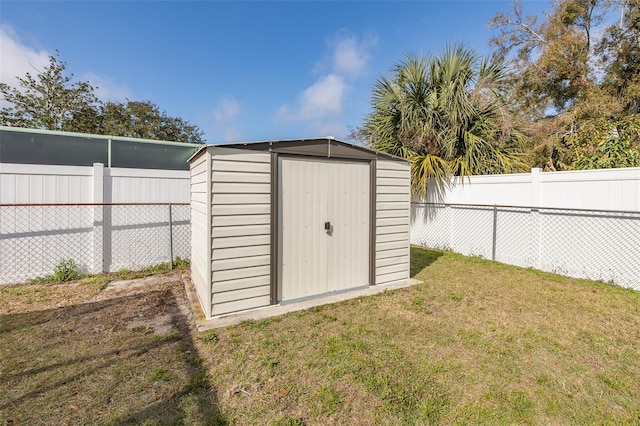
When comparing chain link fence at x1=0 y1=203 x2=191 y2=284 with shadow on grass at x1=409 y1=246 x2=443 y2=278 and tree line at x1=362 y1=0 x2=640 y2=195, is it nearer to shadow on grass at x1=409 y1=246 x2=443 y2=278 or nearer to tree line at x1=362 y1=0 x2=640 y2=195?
shadow on grass at x1=409 y1=246 x2=443 y2=278

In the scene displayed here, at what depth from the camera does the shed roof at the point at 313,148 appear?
11.0 feet

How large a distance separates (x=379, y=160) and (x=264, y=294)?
2.45m

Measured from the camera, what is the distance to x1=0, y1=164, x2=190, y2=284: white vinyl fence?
4375mm

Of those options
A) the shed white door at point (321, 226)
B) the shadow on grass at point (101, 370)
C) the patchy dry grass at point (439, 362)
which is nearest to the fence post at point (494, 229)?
the patchy dry grass at point (439, 362)

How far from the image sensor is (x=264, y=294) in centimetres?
350

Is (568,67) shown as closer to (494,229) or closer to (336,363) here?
(494,229)

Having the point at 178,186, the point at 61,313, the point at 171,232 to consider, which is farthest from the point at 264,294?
the point at 178,186

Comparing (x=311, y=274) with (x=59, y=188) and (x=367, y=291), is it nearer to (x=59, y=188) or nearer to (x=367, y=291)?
(x=367, y=291)

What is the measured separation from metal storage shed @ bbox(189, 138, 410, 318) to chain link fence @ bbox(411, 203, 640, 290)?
105 inches

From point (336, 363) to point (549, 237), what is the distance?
15.9ft

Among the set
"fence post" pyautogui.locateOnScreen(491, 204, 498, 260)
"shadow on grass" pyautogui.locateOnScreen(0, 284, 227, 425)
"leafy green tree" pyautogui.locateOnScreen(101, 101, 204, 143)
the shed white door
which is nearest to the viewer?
"shadow on grass" pyautogui.locateOnScreen(0, 284, 227, 425)

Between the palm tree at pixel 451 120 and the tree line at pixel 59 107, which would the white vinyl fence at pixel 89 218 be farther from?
the tree line at pixel 59 107

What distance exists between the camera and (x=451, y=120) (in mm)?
6945

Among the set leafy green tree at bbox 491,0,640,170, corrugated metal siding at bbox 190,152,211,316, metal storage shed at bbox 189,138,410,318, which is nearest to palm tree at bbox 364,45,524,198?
leafy green tree at bbox 491,0,640,170
